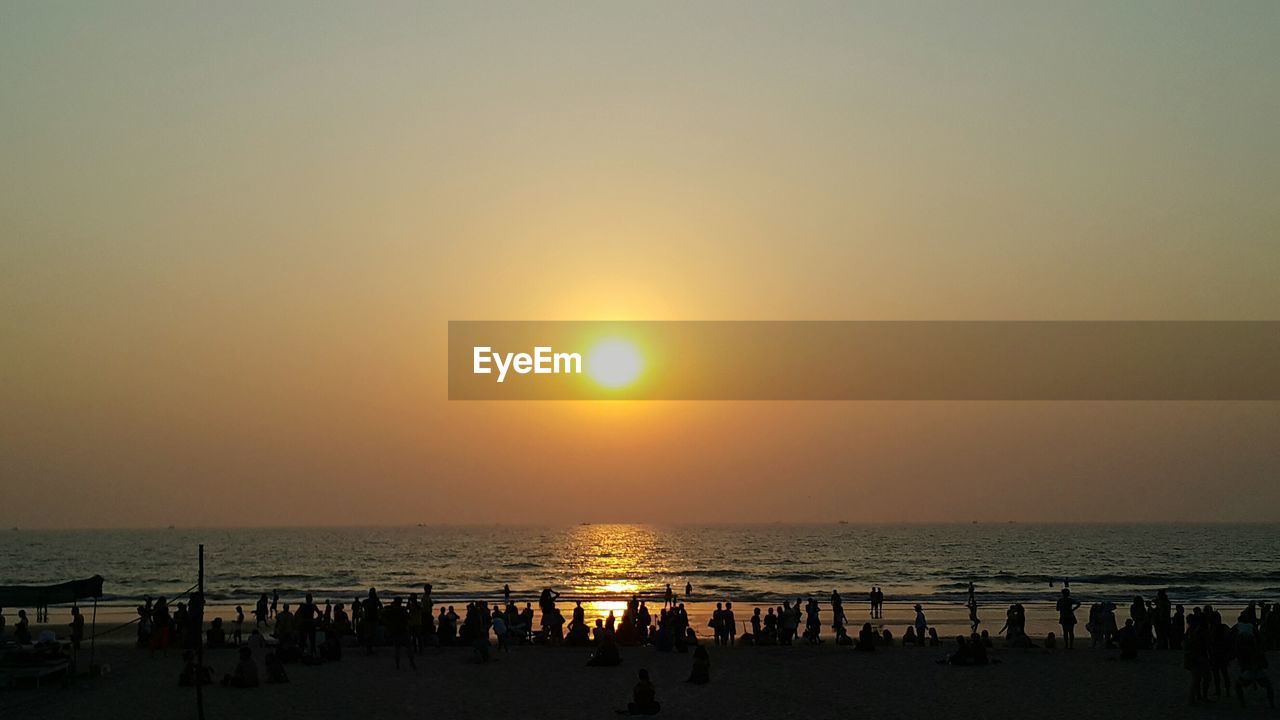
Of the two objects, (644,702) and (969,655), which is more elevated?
(644,702)

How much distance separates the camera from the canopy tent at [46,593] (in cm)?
2286

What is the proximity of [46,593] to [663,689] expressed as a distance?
1377 cm

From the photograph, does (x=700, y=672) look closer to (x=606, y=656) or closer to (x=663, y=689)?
(x=663, y=689)

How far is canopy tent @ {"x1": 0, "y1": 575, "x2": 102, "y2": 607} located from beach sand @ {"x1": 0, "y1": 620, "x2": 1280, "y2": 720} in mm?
1851

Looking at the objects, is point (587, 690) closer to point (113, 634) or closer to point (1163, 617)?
point (1163, 617)

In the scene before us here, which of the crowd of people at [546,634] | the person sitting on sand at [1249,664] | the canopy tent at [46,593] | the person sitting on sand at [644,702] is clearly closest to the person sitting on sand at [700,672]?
the crowd of people at [546,634]

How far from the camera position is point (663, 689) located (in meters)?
23.0

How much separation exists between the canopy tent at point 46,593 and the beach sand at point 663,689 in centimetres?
185

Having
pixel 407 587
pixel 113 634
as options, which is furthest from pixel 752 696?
pixel 407 587

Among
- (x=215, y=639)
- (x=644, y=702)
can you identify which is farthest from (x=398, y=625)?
(x=644, y=702)

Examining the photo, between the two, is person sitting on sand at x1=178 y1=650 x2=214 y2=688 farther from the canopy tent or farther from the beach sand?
the canopy tent

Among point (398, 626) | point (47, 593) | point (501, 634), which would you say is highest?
point (47, 593)

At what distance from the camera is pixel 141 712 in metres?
20.2

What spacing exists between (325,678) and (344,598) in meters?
46.5
